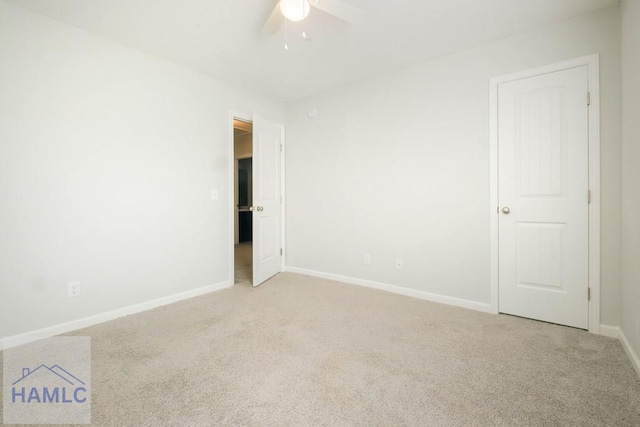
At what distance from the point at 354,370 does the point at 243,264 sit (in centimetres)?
330

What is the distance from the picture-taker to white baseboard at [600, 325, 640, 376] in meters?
1.63

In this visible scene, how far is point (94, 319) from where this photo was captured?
2312mm

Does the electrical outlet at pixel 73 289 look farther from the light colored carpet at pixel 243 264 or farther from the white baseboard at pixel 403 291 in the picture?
the white baseboard at pixel 403 291

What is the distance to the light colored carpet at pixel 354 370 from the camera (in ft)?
4.30

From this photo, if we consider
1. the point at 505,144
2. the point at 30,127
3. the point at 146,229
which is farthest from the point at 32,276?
the point at 505,144

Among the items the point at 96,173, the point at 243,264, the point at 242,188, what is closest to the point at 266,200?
the point at 243,264

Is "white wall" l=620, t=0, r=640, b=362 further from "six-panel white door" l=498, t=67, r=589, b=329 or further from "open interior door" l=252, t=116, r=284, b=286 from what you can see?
"open interior door" l=252, t=116, r=284, b=286

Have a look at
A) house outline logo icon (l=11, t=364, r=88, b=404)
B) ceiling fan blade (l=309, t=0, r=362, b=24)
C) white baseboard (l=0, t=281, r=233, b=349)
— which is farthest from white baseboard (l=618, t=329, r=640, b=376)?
white baseboard (l=0, t=281, r=233, b=349)

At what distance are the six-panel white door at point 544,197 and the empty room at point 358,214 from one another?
0.01 metres

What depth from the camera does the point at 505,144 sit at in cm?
242

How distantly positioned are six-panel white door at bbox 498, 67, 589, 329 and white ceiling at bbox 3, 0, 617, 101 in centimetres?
56

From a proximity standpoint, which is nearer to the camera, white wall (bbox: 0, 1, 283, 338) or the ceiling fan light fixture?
the ceiling fan light fixture

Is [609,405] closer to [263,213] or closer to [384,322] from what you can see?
[384,322]

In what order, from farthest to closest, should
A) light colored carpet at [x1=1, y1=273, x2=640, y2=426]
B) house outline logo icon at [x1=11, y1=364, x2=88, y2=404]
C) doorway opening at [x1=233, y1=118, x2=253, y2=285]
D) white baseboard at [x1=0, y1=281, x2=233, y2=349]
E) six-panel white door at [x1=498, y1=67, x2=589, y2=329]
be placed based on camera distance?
1. doorway opening at [x1=233, y1=118, x2=253, y2=285]
2. six-panel white door at [x1=498, y1=67, x2=589, y2=329]
3. white baseboard at [x1=0, y1=281, x2=233, y2=349]
4. house outline logo icon at [x1=11, y1=364, x2=88, y2=404]
5. light colored carpet at [x1=1, y1=273, x2=640, y2=426]
